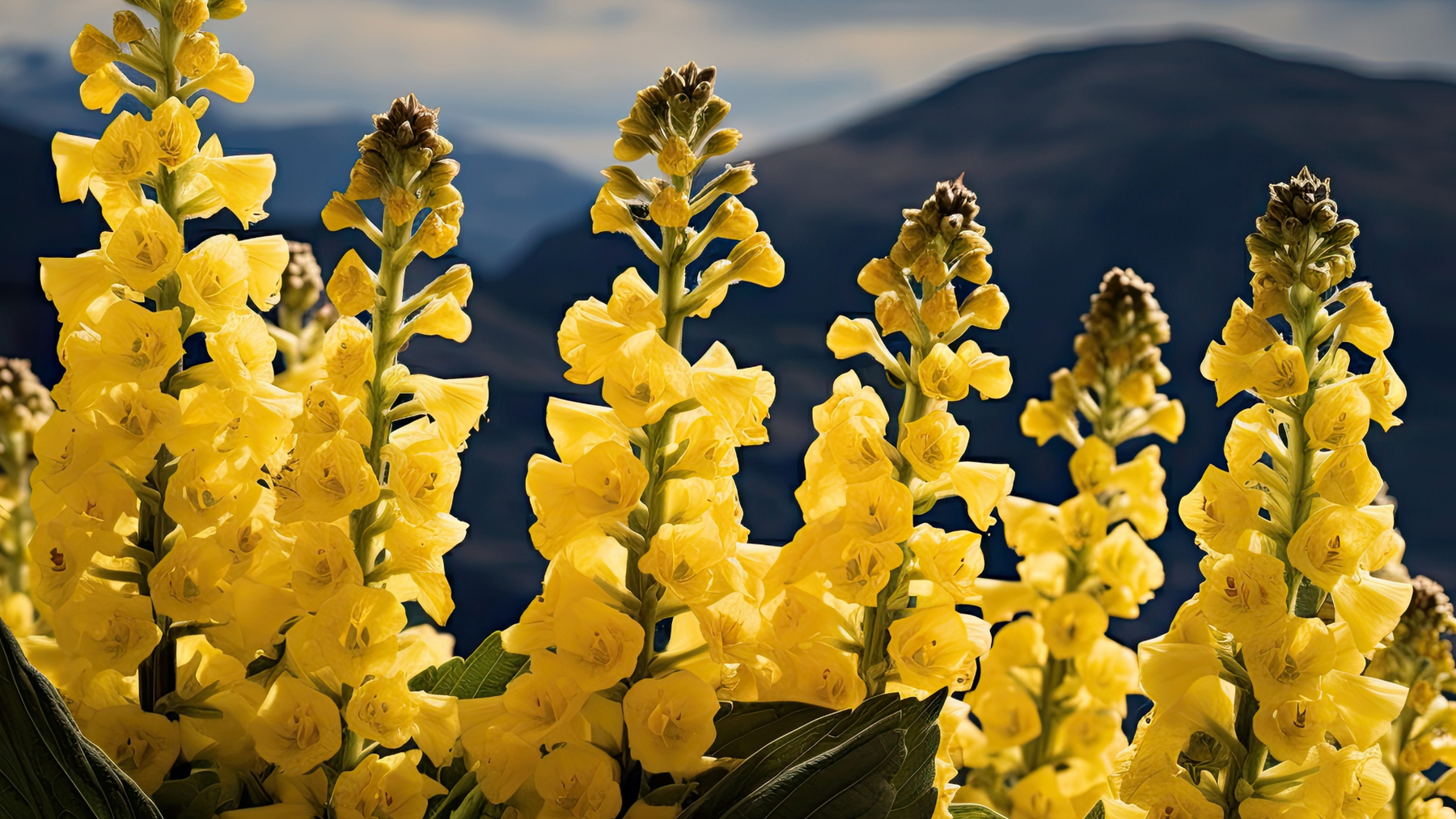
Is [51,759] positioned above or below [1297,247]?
below

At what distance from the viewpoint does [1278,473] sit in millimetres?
518

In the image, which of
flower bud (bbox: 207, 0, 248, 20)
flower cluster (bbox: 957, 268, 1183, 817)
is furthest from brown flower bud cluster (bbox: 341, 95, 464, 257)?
flower cluster (bbox: 957, 268, 1183, 817)

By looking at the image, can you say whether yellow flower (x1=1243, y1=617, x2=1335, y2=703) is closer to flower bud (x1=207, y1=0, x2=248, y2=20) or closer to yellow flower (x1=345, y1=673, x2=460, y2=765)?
yellow flower (x1=345, y1=673, x2=460, y2=765)

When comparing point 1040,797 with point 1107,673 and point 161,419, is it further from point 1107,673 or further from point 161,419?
point 161,419

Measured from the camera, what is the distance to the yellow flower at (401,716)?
1.65 feet

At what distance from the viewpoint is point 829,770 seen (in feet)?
1.48

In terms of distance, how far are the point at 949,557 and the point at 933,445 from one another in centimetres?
5

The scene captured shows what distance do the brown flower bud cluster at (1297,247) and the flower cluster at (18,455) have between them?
37.4 inches

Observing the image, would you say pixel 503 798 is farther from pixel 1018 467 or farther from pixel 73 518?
pixel 1018 467

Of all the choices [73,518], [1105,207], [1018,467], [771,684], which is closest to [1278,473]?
[771,684]

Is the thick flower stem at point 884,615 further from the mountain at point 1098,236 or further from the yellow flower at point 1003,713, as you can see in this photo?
the mountain at point 1098,236

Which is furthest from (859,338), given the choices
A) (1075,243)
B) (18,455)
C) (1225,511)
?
(1075,243)

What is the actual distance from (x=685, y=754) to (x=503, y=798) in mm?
86

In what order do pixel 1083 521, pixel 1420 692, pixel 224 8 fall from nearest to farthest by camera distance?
1. pixel 224 8
2. pixel 1420 692
3. pixel 1083 521
